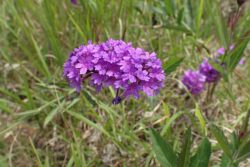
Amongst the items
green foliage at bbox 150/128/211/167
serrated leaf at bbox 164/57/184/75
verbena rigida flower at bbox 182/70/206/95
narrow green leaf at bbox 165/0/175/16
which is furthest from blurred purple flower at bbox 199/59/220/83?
green foliage at bbox 150/128/211/167

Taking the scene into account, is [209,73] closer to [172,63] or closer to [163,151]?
[172,63]

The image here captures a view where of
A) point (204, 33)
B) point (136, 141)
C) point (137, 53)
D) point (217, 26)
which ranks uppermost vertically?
point (204, 33)

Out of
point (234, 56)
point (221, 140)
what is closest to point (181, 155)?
point (221, 140)

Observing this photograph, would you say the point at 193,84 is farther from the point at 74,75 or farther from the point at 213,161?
the point at 74,75

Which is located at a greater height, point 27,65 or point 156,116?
point 27,65

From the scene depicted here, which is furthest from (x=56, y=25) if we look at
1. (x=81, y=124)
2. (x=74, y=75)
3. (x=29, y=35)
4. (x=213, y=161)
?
(x=213, y=161)
